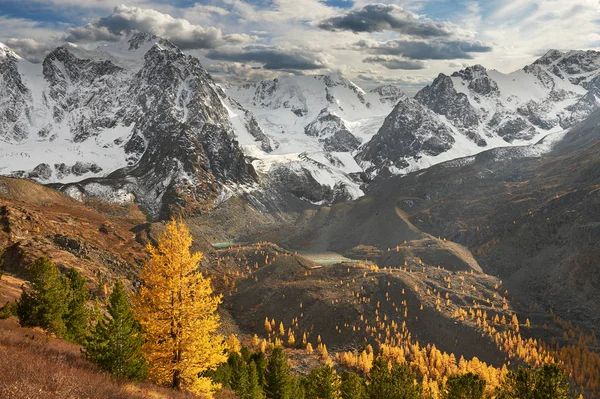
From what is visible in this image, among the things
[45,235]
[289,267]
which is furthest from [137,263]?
[289,267]

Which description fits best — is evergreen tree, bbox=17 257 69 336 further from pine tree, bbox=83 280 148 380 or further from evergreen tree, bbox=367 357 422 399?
evergreen tree, bbox=367 357 422 399

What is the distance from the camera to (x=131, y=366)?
95.2ft

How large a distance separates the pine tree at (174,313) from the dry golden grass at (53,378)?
1782 millimetres

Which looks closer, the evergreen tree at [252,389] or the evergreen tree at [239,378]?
the evergreen tree at [252,389]

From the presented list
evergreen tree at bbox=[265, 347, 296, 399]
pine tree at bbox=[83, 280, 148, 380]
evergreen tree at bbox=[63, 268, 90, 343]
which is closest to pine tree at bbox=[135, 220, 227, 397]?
pine tree at bbox=[83, 280, 148, 380]

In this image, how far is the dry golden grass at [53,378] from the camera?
19.6 metres

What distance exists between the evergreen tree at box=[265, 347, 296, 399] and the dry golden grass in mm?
31849

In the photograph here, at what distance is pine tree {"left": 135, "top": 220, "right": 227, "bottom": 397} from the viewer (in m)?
28.3

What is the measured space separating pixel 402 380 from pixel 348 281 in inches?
4824

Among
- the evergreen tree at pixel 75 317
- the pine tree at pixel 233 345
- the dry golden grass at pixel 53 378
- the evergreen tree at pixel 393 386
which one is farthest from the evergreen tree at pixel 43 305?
the pine tree at pixel 233 345

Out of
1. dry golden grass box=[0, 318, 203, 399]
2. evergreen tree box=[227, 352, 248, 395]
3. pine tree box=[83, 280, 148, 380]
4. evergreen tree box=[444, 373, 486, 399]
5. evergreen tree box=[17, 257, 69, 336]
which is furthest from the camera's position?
evergreen tree box=[227, 352, 248, 395]

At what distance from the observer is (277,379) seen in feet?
200

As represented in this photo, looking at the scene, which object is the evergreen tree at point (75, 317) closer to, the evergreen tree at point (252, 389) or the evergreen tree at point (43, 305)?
the evergreen tree at point (43, 305)

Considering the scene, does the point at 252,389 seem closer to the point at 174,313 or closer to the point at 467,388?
the point at 467,388
